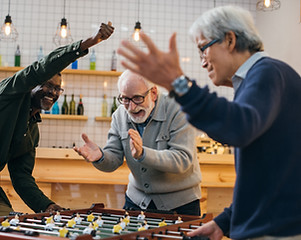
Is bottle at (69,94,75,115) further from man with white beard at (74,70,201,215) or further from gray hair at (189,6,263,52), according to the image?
gray hair at (189,6,263,52)

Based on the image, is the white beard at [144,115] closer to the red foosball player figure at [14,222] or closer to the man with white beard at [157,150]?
the man with white beard at [157,150]

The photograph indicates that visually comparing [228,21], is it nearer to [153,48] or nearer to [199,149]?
[153,48]

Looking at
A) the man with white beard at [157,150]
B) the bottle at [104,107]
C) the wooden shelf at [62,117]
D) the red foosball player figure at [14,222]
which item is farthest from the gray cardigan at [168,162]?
the bottle at [104,107]

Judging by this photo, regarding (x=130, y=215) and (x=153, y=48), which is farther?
(x=130, y=215)

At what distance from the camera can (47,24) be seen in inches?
246

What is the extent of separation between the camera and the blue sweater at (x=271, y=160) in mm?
1235

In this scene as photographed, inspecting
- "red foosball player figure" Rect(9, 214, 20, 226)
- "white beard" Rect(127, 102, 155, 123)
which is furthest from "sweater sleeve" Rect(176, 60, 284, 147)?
"white beard" Rect(127, 102, 155, 123)

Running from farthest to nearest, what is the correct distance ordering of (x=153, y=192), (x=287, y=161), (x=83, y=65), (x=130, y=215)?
(x=83, y=65) < (x=153, y=192) < (x=130, y=215) < (x=287, y=161)

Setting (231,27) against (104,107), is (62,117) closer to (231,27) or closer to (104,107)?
(104,107)

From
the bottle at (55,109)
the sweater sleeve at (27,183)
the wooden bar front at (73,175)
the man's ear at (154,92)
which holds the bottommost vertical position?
the wooden bar front at (73,175)

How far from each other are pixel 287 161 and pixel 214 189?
3.86 meters

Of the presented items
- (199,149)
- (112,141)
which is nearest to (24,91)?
(112,141)

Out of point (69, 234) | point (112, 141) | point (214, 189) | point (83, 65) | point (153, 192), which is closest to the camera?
point (69, 234)

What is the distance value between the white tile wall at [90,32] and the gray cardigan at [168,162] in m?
3.57
